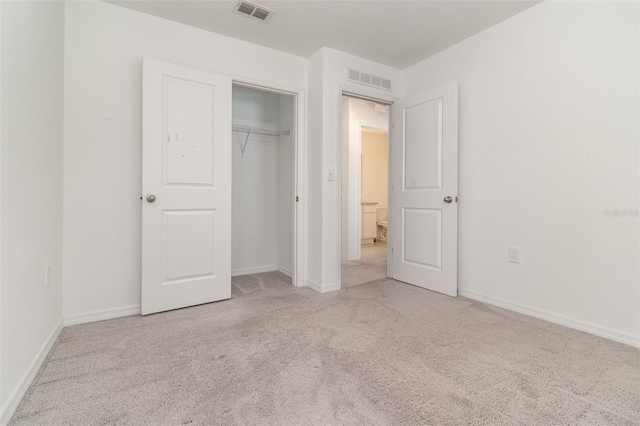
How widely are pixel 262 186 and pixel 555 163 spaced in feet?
9.64

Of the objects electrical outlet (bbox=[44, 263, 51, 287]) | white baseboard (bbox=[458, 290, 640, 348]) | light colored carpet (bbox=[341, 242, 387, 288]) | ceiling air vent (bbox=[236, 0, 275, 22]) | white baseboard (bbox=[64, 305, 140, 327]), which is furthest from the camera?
light colored carpet (bbox=[341, 242, 387, 288])

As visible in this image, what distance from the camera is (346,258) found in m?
4.71

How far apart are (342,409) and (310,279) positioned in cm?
188

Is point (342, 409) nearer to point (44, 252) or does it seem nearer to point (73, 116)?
point (44, 252)

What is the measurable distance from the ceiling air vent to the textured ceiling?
0.04 m

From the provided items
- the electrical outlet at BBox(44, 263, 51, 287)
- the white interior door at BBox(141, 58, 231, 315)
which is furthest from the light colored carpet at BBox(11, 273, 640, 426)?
the electrical outlet at BBox(44, 263, 51, 287)

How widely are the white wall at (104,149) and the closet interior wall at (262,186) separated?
1253mm

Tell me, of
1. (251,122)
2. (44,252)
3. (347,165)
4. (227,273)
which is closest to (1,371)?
(44,252)

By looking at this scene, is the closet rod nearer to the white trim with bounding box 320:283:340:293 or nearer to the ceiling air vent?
the ceiling air vent

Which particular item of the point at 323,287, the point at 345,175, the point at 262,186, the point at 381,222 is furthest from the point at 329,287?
the point at 381,222

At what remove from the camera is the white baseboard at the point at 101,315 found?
2.15 meters

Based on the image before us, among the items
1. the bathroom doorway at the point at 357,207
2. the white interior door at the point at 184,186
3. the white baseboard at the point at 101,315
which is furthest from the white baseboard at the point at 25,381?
the bathroom doorway at the point at 357,207

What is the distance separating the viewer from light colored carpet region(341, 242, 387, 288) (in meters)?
3.44

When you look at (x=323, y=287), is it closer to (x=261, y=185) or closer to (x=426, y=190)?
(x=426, y=190)
